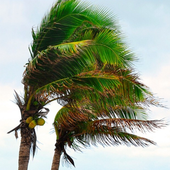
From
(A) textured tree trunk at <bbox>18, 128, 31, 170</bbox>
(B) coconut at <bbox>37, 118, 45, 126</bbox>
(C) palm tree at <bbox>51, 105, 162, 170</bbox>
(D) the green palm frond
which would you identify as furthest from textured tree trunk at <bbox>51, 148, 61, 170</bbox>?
(D) the green palm frond

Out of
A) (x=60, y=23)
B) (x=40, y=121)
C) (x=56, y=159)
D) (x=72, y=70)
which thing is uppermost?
(x=60, y=23)

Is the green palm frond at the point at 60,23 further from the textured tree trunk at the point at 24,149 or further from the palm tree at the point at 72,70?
the textured tree trunk at the point at 24,149

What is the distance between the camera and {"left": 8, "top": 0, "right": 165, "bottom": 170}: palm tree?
9477 millimetres

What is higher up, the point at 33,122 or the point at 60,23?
the point at 60,23

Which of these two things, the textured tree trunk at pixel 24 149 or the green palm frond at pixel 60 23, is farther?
the green palm frond at pixel 60 23

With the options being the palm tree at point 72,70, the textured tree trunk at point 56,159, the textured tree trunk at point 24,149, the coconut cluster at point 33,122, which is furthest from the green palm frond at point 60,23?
the textured tree trunk at point 56,159

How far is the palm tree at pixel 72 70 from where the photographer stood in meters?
9.48

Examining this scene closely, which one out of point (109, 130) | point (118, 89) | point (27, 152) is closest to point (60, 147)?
point (109, 130)

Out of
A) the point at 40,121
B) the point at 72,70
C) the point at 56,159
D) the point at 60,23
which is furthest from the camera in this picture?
the point at 56,159

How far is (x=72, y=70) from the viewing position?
31.9 ft

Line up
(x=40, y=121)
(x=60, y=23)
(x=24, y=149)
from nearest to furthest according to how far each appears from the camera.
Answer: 1. (x=40, y=121)
2. (x=24, y=149)
3. (x=60, y=23)

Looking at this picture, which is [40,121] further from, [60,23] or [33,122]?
[60,23]

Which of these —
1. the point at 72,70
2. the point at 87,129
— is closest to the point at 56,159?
the point at 87,129

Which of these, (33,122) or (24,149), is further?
(24,149)
